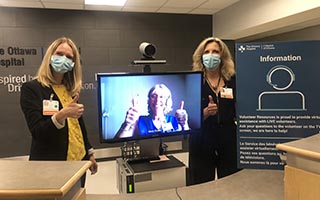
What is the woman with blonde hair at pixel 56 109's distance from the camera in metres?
1.82

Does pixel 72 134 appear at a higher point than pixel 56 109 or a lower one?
lower

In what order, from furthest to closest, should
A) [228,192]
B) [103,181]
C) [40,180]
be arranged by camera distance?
[103,181] → [228,192] → [40,180]

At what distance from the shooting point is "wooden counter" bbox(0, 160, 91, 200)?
35.5 inches

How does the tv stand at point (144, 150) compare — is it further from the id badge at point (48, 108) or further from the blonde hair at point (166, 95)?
the id badge at point (48, 108)

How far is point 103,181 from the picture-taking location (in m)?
4.18

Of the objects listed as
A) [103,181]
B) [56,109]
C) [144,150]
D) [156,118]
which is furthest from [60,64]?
[103,181]

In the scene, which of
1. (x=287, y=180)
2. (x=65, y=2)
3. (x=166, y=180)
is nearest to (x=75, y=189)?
(x=287, y=180)

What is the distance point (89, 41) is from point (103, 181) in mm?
2316

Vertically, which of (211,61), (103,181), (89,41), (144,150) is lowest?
(103,181)

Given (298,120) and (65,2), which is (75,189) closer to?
(298,120)

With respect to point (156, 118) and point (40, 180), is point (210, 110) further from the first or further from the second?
point (40, 180)

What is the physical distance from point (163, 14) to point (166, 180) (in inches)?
147

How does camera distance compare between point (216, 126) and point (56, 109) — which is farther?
point (216, 126)

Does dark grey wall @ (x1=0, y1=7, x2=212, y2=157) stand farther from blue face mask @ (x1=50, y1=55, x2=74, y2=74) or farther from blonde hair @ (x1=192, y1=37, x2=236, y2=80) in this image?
blue face mask @ (x1=50, y1=55, x2=74, y2=74)
